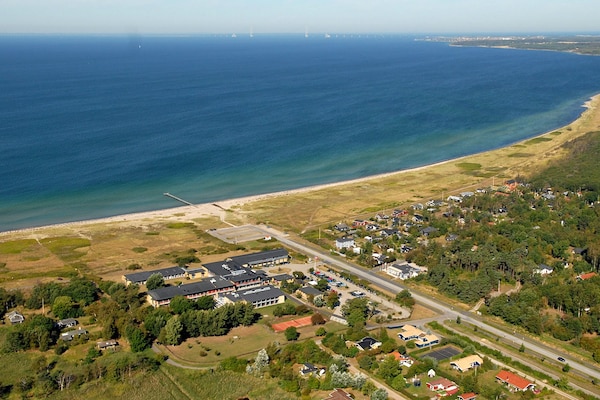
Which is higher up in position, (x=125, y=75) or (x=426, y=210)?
(x=125, y=75)

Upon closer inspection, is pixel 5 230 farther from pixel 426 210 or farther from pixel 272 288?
pixel 426 210

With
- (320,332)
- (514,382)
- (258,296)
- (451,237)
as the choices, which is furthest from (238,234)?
(514,382)

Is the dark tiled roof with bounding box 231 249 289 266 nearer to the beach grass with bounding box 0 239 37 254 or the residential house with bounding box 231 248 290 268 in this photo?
the residential house with bounding box 231 248 290 268

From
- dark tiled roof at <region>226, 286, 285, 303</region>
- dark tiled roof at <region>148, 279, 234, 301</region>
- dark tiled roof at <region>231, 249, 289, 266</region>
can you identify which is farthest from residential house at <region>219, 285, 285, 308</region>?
dark tiled roof at <region>231, 249, 289, 266</region>

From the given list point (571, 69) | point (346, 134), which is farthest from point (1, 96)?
point (571, 69)

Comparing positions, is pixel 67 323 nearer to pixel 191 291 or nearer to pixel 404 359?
pixel 191 291

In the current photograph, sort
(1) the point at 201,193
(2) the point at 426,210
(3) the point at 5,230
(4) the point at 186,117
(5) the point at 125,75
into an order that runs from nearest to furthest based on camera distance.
A: (3) the point at 5,230 < (2) the point at 426,210 < (1) the point at 201,193 < (4) the point at 186,117 < (5) the point at 125,75
